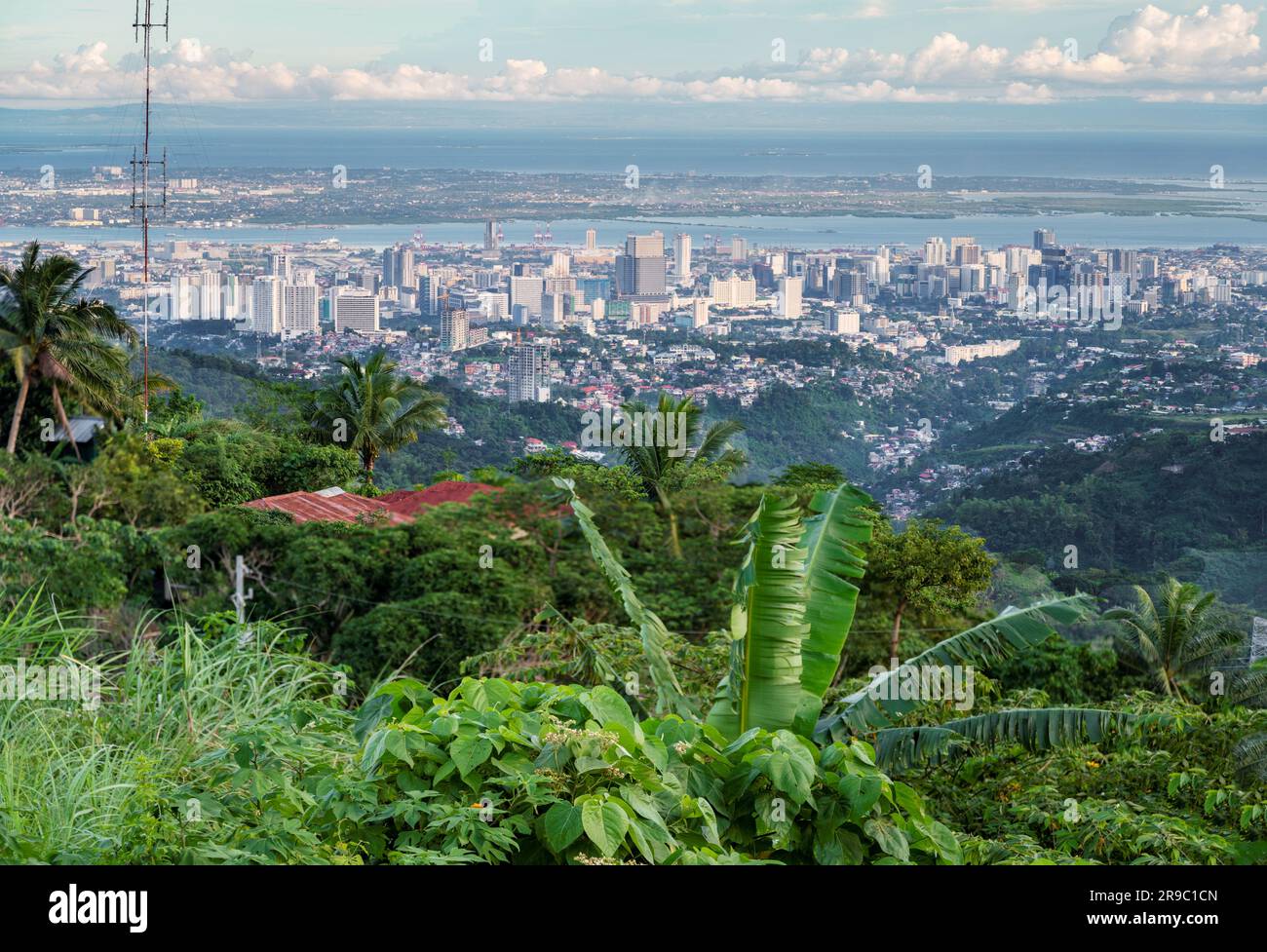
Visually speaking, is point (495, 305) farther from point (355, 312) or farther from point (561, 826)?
point (561, 826)

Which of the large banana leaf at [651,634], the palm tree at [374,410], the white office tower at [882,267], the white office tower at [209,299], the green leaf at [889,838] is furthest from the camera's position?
the white office tower at [882,267]

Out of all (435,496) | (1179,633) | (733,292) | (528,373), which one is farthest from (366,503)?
(733,292)

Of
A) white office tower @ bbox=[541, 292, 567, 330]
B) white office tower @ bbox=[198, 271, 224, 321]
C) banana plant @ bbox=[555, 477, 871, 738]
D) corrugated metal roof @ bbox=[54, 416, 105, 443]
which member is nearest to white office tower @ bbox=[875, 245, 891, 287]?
white office tower @ bbox=[541, 292, 567, 330]

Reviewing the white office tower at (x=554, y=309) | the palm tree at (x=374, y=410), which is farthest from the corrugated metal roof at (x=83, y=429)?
the white office tower at (x=554, y=309)

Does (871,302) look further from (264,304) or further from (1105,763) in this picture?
(1105,763)

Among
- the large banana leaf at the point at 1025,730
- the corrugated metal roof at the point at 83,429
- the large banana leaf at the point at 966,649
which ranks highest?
the large banana leaf at the point at 966,649

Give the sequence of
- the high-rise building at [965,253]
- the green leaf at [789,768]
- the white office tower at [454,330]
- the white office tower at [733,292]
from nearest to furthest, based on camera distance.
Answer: the green leaf at [789,768] < the white office tower at [454,330] < the white office tower at [733,292] < the high-rise building at [965,253]

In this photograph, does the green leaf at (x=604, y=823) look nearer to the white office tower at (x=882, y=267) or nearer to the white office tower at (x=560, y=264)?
the white office tower at (x=882, y=267)
